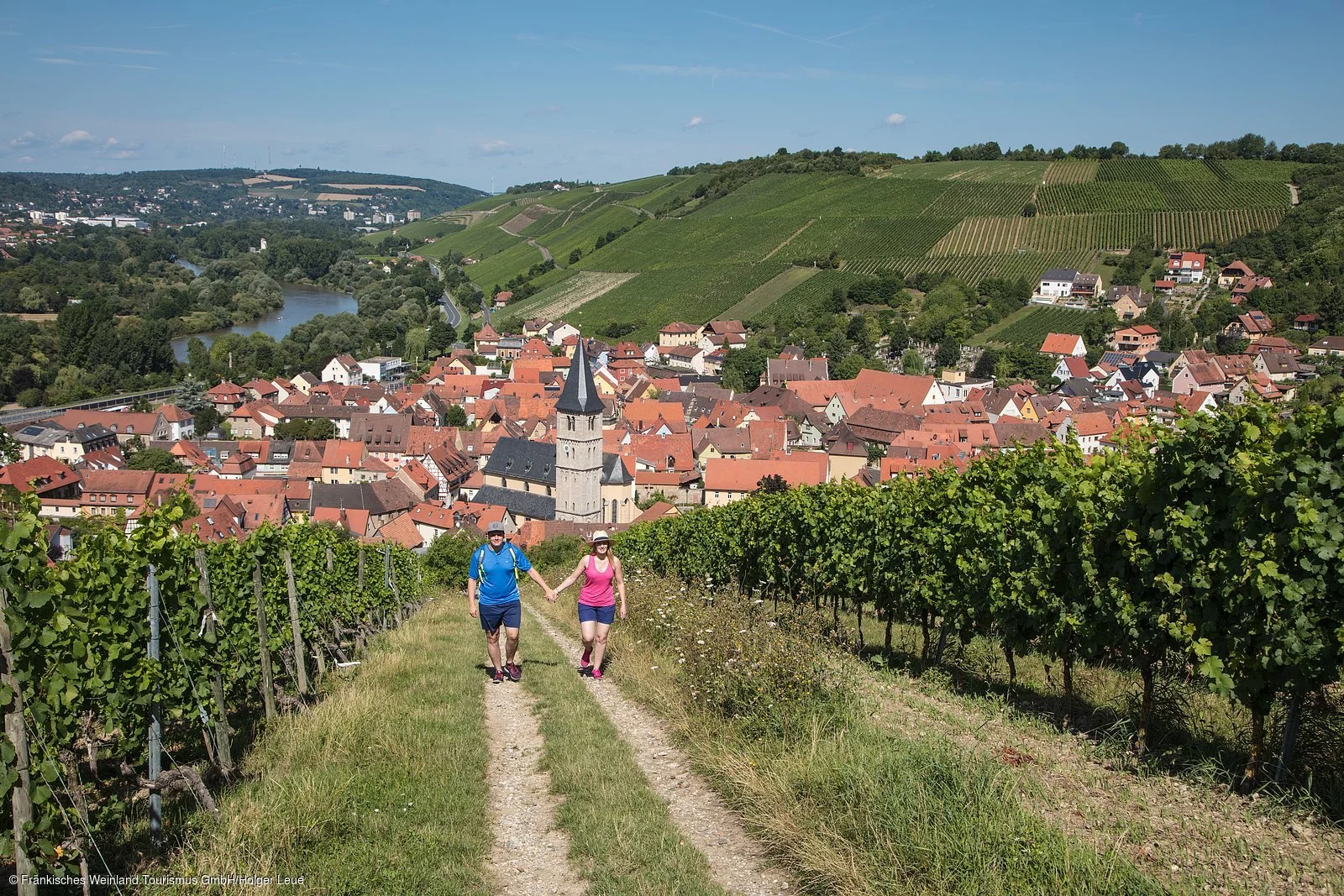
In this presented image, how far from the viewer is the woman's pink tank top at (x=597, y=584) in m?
9.66

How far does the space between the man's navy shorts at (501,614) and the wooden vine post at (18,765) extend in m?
5.18

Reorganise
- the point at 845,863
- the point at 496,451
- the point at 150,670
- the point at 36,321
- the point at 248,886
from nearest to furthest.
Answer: the point at 248,886, the point at 845,863, the point at 150,670, the point at 496,451, the point at 36,321

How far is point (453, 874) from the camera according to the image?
547 cm

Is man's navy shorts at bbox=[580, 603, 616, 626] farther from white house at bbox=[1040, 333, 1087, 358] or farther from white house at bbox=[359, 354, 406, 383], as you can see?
white house at bbox=[359, 354, 406, 383]

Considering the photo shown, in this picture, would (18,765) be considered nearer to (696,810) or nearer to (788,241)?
(696,810)

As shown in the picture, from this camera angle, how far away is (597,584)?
9672 millimetres

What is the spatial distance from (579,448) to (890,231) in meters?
81.2

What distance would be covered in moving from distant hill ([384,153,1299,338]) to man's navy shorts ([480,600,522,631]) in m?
105

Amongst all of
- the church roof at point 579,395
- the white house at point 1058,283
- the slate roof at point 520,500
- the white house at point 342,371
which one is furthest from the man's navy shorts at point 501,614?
the white house at point 1058,283

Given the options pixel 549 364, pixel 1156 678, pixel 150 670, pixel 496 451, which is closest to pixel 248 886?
pixel 150 670

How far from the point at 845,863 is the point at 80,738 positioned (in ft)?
20.8

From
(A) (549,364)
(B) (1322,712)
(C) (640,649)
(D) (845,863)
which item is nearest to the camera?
(D) (845,863)

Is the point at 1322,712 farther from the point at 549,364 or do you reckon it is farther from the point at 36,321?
the point at 36,321

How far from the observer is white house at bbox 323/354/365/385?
346ft
